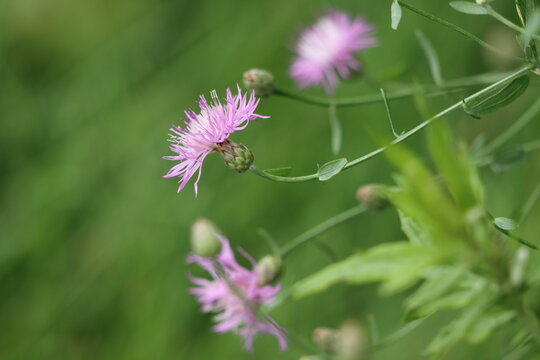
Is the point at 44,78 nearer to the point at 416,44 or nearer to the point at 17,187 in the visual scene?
the point at 17,187

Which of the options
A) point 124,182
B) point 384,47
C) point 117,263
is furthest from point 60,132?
point 384,47

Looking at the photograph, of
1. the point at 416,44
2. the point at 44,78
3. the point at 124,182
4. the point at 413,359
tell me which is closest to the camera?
the point at 413,359

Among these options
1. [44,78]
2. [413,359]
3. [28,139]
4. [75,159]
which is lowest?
[413,359]

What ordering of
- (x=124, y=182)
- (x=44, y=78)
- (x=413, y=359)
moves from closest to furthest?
(x=413, y=359) < (x=124, y=182) < (x=44, y=78)

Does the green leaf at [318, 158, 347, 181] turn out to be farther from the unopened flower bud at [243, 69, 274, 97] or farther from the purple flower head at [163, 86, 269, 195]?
the unopened flower bud at [243, 69, 274, 97]

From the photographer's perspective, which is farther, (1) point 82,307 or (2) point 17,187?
(2) point 17,187

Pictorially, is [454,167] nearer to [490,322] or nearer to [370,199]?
[490,322]

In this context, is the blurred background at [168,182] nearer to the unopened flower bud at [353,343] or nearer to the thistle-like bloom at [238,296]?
the thistle-like bloom at [238,296]
